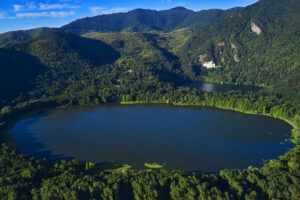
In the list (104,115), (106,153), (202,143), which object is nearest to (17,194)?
(106,153)

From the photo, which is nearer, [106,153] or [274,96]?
[106,153]

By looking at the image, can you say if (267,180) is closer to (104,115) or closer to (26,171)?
(26,171)

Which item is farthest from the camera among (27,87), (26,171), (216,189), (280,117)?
(27,87)

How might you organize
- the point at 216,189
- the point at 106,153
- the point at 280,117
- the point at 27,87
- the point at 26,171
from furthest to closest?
the point at 27,87
the point at 280,117
the point at 106,153
the point at 26,171
the point at 216,189

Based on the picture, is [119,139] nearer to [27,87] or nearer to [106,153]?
[106,153]

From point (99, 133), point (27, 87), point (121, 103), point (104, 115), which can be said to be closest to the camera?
point (99, 133)

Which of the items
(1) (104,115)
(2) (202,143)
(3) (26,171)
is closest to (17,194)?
(3) (26,171)
